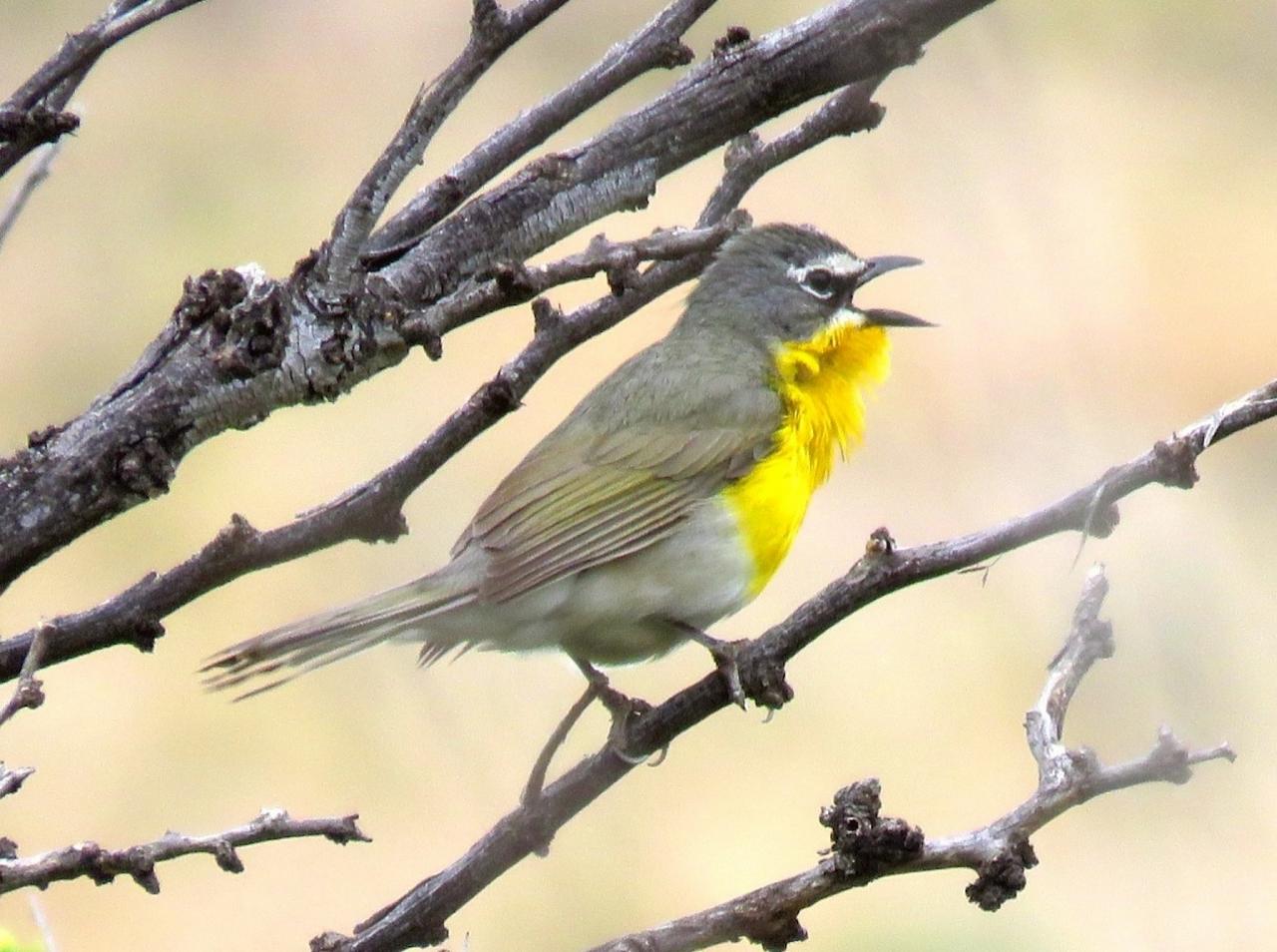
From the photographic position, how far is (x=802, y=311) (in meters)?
4.89

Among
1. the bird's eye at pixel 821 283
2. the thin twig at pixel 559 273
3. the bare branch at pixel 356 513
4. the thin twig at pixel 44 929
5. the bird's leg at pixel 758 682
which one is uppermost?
the bird's eye at pixel 821 283

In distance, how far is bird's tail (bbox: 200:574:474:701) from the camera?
9.16 feet

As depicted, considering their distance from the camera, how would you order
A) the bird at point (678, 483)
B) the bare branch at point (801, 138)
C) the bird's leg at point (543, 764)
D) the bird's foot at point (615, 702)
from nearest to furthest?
1. the bird's leg at point (543, 764)
2. the bare branch at point (801, 138)
3. the bird's foot at point (615, 702)
4. the bird at point (678, 483)

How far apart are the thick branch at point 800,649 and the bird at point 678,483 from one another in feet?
2.21

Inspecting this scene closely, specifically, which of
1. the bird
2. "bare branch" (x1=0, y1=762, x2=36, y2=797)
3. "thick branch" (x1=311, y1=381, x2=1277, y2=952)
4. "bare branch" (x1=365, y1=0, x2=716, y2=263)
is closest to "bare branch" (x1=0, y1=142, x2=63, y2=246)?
"bare branch" (x1=365, y1=0, x2=716, y2=263)

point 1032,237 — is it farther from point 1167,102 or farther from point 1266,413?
point 1167,102

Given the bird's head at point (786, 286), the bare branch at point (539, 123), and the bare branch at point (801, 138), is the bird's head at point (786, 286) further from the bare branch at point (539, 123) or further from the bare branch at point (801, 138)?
the bare branch at point (539, 123)

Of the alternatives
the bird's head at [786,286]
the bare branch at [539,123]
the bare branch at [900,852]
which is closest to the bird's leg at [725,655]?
the bare branch at [900,852]

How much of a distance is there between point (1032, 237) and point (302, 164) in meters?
7.95

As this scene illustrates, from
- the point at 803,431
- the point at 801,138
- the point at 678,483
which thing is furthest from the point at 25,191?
the point at 803,431

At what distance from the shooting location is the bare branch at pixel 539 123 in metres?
2.46

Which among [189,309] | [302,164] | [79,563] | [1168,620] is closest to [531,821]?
[189,309]

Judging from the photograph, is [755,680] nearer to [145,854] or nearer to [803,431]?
[145,854]

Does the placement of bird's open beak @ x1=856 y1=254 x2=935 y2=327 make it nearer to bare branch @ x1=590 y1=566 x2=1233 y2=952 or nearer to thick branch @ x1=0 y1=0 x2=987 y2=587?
thick branch @ x1=0 y1=0 x2=987 y2=587
